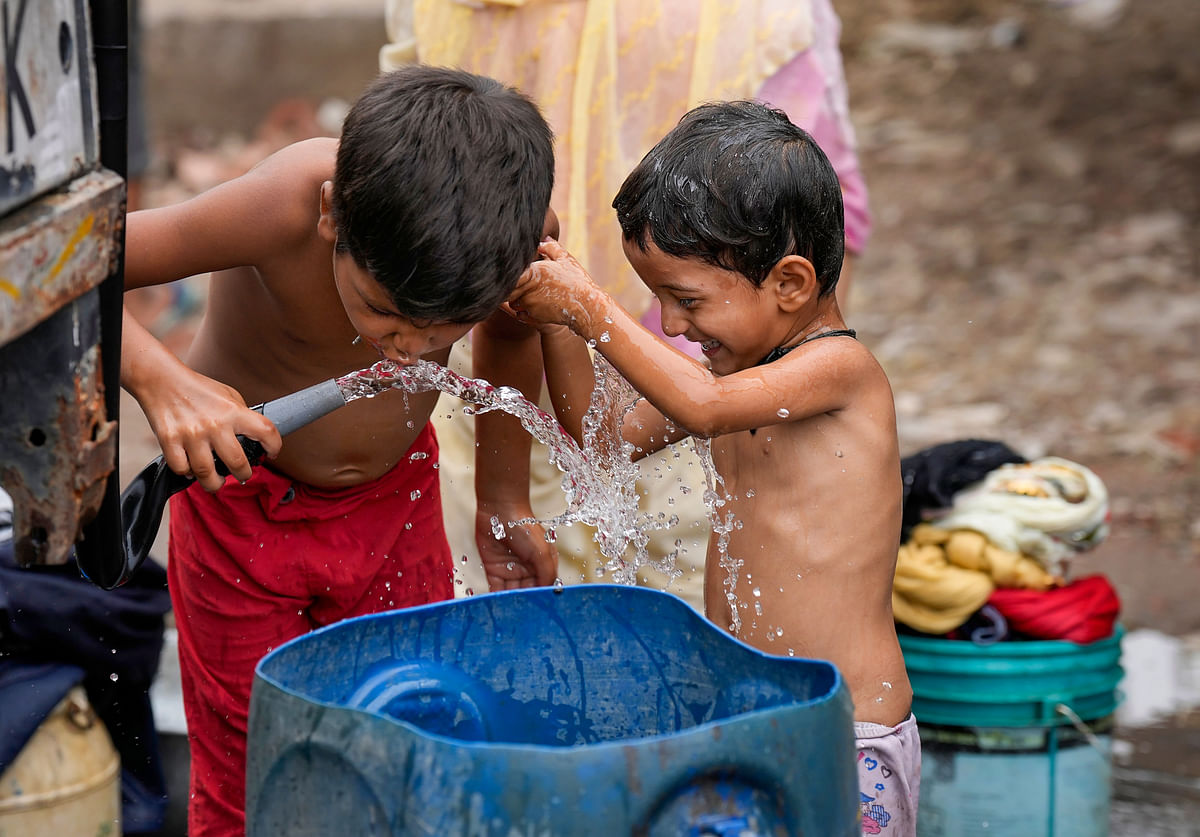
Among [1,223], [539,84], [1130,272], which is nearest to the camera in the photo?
[1,223]

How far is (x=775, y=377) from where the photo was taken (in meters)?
1.72

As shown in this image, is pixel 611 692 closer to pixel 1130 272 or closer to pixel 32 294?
pixel 32 294

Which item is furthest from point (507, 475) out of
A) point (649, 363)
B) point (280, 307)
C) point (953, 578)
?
point (953, 578)

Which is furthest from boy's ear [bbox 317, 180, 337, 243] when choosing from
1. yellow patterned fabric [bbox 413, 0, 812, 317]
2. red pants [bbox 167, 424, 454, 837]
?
yellow patterned fabric [bbox 413, 0, 812, 317]

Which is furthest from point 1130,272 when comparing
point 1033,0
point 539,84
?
point 539,84

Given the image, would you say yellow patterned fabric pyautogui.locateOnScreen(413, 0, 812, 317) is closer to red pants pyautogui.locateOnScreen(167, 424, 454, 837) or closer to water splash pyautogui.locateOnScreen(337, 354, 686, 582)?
water splash pyautogui.locateOnScreen(337, 354, 686, 582)

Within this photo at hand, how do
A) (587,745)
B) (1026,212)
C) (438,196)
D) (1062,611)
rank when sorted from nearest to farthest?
1. (587,745)
2. (438,196)
3. (1062,611)
4. (1026,212)

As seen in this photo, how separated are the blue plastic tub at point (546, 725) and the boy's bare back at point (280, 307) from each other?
0.45 metres

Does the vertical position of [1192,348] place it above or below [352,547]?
below

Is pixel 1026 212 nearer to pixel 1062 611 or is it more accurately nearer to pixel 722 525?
pixel 1062 611

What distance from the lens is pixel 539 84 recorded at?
2.49 metres

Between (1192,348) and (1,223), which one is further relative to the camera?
(1192,348)

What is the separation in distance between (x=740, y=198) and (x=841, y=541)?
0.48 meters

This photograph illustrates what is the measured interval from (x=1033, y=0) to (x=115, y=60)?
7.84 meters
